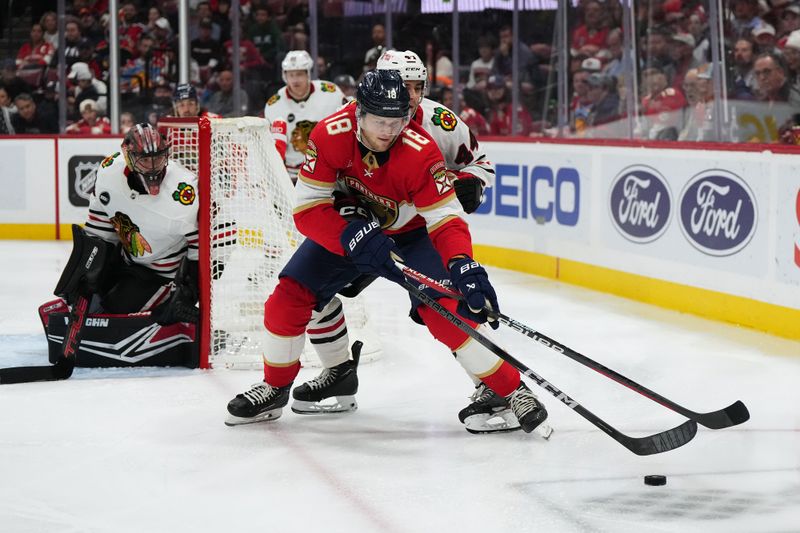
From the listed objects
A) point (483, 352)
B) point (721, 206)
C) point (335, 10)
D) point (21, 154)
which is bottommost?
point (483, 352)

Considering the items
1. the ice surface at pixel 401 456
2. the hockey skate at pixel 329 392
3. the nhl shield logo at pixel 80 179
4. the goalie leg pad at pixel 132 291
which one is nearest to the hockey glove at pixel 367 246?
the ice surface at pixel 401 456

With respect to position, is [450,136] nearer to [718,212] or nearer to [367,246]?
[367,246]

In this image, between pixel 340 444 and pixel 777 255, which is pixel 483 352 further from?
pixel 777 255

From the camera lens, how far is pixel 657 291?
5.64 m

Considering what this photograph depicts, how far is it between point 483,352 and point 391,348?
4.80 ft

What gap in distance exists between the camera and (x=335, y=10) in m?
8.67

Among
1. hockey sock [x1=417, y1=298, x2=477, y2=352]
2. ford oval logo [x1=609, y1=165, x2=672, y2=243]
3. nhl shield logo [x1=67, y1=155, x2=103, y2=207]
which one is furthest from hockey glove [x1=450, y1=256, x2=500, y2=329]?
nhl shield logo [x1=67, y1=155, x2=103, y2=207]

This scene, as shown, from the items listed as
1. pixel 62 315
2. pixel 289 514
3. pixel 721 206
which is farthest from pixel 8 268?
pixel 289 514

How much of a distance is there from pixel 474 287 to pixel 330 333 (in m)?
0.78

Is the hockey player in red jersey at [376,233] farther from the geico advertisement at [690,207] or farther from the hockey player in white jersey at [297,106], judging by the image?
the hockey player in white jersey at [297,106]

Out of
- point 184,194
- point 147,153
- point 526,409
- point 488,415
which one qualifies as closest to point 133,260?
point 184,194

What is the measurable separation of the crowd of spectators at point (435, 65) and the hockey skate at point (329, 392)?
3084 millimetres

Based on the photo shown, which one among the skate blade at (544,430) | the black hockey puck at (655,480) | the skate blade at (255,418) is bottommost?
the black hockey puck at (655,480)

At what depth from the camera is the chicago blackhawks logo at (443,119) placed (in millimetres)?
3477
